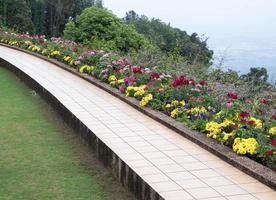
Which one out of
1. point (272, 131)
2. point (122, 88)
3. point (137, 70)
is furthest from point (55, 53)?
point (272, 131)

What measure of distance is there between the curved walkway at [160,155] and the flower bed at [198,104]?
321 mm

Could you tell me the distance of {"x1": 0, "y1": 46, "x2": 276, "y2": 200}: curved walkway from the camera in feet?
14.8

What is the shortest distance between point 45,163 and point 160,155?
1.38m

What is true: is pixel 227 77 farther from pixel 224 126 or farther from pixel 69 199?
pixel 69 199

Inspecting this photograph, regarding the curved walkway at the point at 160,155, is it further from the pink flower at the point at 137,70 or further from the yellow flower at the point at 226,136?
the pink flower at the point at 137,70

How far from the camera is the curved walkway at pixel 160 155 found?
4523mm

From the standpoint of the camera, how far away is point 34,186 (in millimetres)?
5082

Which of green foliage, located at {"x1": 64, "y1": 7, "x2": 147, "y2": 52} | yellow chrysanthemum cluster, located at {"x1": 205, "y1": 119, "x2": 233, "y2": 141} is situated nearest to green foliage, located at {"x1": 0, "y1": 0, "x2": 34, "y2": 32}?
green foliage, located at {"x1": 64, "y1": 7, "x2": 147, "y2": 52}

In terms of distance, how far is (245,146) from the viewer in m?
5.42

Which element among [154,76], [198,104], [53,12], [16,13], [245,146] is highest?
[53,12]

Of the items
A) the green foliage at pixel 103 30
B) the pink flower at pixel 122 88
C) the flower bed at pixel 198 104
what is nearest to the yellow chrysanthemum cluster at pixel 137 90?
the flower bed at pixel 198 104

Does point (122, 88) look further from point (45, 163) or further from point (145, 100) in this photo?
Answer: point (45, 163)

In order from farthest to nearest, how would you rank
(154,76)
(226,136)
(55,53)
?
1. (55,53)
2. (154,76)
3. (226,136)

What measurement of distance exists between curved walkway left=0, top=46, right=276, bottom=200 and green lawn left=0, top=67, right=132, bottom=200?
1.04ft
